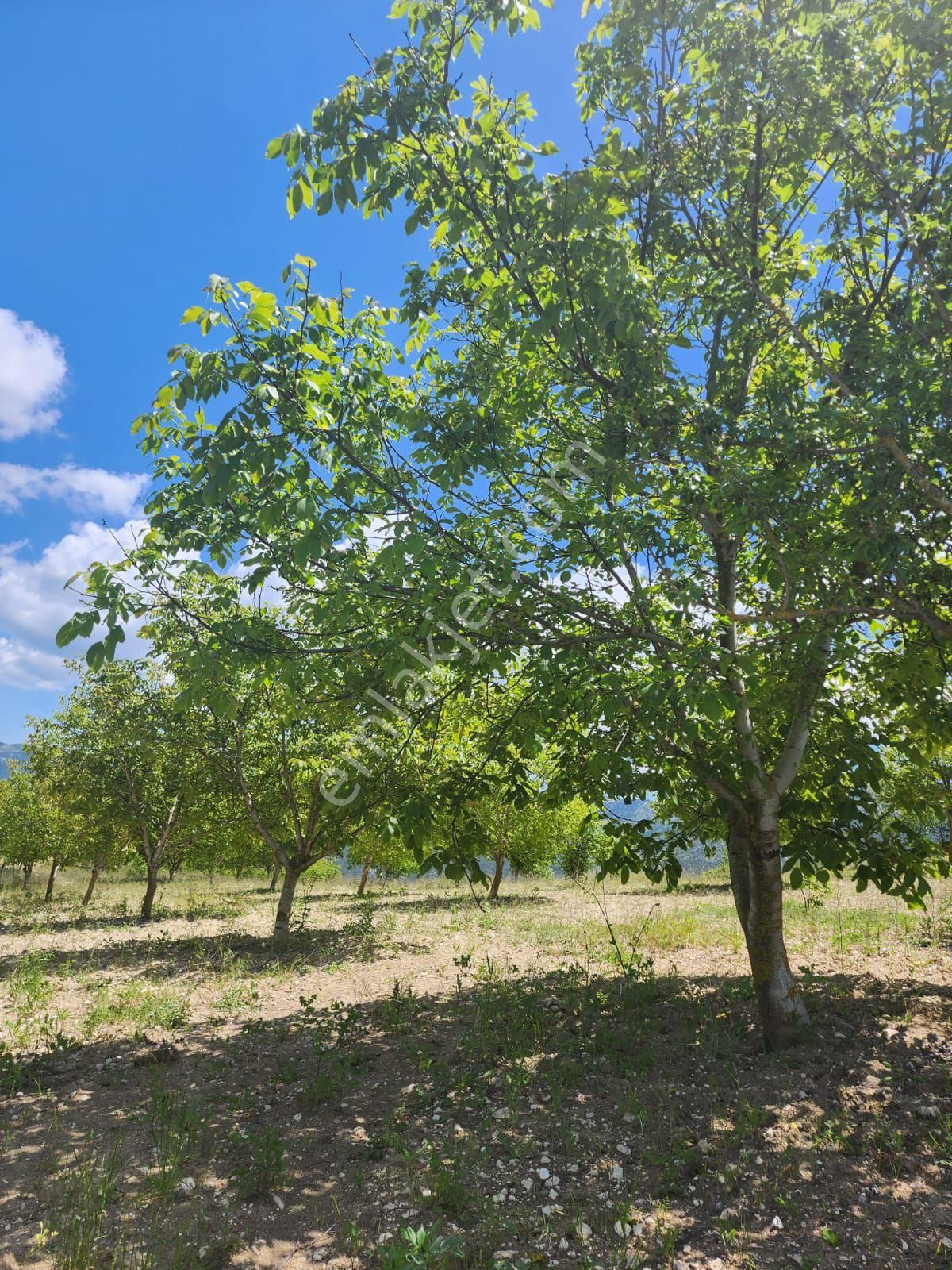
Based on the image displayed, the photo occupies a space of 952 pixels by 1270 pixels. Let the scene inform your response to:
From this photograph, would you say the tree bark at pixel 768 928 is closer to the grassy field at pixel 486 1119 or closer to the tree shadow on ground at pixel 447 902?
the grassy field at pixel 486 1119

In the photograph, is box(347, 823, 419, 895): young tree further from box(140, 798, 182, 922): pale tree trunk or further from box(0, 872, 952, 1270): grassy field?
box(0, 872, 952, 1270): grassy field

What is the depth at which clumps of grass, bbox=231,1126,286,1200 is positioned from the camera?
16.8ft

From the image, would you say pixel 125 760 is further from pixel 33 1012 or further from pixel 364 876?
pixel 364 876

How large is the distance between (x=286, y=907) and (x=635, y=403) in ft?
49.8

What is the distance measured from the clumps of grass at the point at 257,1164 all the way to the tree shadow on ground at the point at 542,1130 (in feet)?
0.09

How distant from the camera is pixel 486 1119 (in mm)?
6047

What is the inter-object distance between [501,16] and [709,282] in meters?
2.44

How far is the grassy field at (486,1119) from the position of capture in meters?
4.44

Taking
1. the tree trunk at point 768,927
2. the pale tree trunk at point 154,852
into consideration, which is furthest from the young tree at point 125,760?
the tree trunk at point 768,927

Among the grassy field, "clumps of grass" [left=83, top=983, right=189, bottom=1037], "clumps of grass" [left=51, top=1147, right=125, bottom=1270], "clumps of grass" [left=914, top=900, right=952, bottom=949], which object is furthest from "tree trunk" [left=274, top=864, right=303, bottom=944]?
"clumps of grass" [left=914, top=900, right=952, bottom=949]

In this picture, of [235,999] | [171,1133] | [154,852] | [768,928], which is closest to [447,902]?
A: [154,852]

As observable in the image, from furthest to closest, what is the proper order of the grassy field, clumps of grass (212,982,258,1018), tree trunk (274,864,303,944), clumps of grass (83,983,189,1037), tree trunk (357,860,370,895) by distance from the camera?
1. tree trunk (357,860,370,895)
2. tree trunk (274,864,303,944)
3. clumps of grass (212,982,258,1018)
4. clumps of grass (83,983,189,1037)
5. the grassy field

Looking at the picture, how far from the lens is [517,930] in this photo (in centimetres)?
1814

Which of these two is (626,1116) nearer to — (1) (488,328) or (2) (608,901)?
(1) (488,328)
